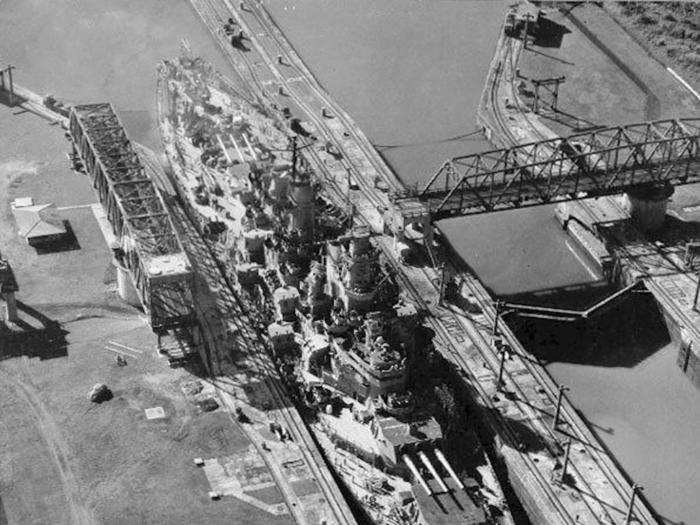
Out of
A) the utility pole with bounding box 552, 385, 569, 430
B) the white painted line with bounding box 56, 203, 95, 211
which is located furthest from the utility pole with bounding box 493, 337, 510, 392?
the white painted line with bounding box 56, 203, 95, 211

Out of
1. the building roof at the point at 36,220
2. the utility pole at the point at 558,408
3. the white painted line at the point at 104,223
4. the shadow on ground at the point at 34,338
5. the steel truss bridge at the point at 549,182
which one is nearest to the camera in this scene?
the utility pole at the point at 558,408

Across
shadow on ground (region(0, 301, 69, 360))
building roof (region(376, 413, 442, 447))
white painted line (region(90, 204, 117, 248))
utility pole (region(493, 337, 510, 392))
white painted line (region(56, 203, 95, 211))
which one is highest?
building roof (region(376, 413, 442, 447))

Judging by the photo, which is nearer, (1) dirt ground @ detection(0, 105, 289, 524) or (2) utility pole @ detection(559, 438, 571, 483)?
(1) dirt ground @ detection(0, 105, 289, 524)

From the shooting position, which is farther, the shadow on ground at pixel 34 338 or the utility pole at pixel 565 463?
the shadow on ground at pixel 34 338

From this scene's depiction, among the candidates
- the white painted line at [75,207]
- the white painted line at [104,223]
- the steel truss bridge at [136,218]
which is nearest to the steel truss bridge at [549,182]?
the steel truss bridge at [136,218]

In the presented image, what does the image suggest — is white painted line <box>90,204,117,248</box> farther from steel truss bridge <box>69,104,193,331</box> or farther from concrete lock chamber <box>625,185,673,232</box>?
concrete lock chamber <box>625,185,673,232</box>

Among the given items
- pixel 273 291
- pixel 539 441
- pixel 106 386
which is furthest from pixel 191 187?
pixel 539 441

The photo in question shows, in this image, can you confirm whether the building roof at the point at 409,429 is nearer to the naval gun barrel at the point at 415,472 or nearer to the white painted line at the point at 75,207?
the naval gun barrel at the point at 415,472

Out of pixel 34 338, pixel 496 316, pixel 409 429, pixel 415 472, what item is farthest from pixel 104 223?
pixel 415 472
